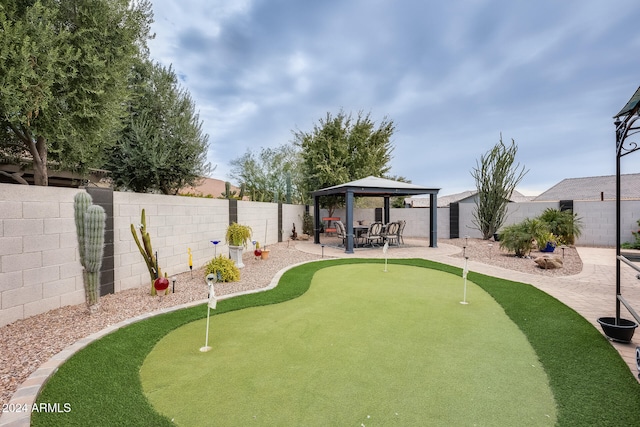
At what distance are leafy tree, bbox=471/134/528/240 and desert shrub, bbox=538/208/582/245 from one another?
5.23 ft

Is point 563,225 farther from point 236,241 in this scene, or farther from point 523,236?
point 236,241

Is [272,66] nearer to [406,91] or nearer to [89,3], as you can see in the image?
[406,91]

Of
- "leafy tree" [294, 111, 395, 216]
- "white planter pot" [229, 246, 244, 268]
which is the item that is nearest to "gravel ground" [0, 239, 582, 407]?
"white planter pot" [229, 246, 244, 268]

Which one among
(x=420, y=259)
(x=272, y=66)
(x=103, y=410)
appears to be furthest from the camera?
(x=272, y=66)

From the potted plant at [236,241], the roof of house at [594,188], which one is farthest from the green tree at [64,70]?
the roof of house at [594,188]

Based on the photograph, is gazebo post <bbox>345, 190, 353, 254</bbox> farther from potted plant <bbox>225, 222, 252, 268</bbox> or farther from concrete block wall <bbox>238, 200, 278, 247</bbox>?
potted plant <bbox>225, 222, 252, 268</bbox>

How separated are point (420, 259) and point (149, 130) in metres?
7.93

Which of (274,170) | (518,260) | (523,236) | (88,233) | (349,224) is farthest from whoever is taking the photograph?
(274,170)

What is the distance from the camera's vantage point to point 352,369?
2.54 m

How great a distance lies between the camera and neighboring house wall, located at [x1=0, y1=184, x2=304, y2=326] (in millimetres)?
3428

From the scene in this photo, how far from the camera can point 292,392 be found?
7.20 ft

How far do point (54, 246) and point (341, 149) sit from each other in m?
14.3

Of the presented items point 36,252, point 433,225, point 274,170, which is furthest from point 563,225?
point 274,170

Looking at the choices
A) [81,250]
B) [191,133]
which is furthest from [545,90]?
[81,250]
